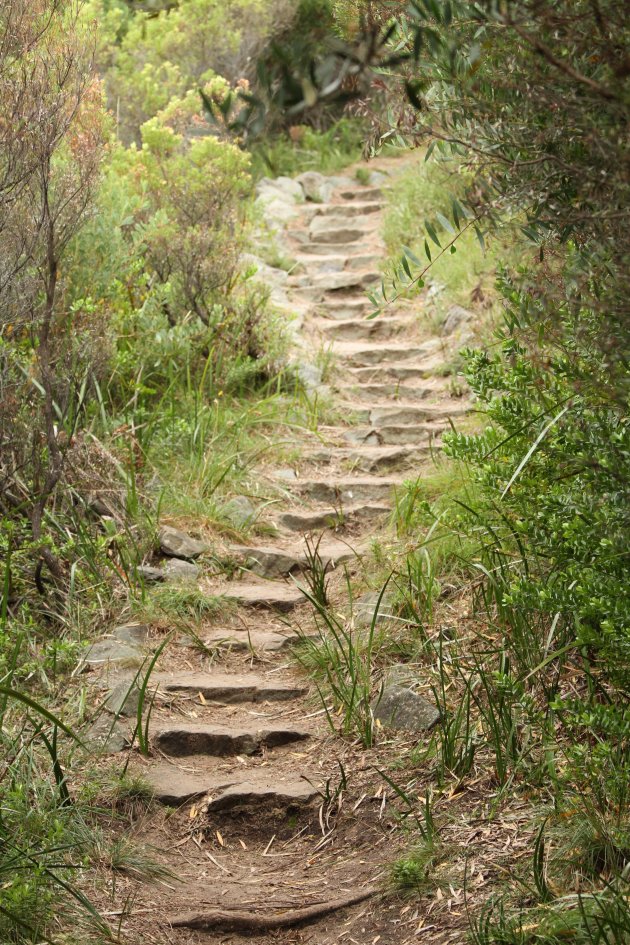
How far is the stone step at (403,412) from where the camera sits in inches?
286

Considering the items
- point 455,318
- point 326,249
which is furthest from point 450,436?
point 326,249

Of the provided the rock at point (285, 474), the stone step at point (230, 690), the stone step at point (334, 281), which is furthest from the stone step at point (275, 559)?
the stone step at point (334, 281)

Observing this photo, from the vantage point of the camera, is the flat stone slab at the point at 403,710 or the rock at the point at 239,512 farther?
the rock at the point at 239,512

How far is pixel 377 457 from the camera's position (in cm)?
673

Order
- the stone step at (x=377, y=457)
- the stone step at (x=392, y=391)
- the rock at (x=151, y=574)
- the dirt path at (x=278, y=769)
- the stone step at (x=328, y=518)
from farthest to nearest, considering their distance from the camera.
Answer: the stone step at (x=392, y=391) → the stone step at (x=377, y=457) → the stone step at (x=328, y=518) → the rock at (x=151, y=574) → the dirt path at (x=278, y=769)

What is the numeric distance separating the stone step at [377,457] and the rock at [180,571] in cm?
172

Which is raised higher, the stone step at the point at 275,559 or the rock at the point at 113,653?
the rock at the point at 113,653

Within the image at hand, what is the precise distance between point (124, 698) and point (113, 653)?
42cm

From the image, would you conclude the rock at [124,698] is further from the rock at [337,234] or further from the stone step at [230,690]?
the rock at [337,234]

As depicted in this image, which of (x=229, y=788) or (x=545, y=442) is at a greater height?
(x=545, y=442)

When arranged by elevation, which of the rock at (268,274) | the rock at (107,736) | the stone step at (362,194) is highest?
the stone step at (362,194)

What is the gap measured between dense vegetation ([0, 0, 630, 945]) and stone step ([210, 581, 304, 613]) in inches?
19.5

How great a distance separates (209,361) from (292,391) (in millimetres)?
1019

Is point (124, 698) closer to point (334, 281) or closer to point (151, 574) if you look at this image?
point (151, 574)
